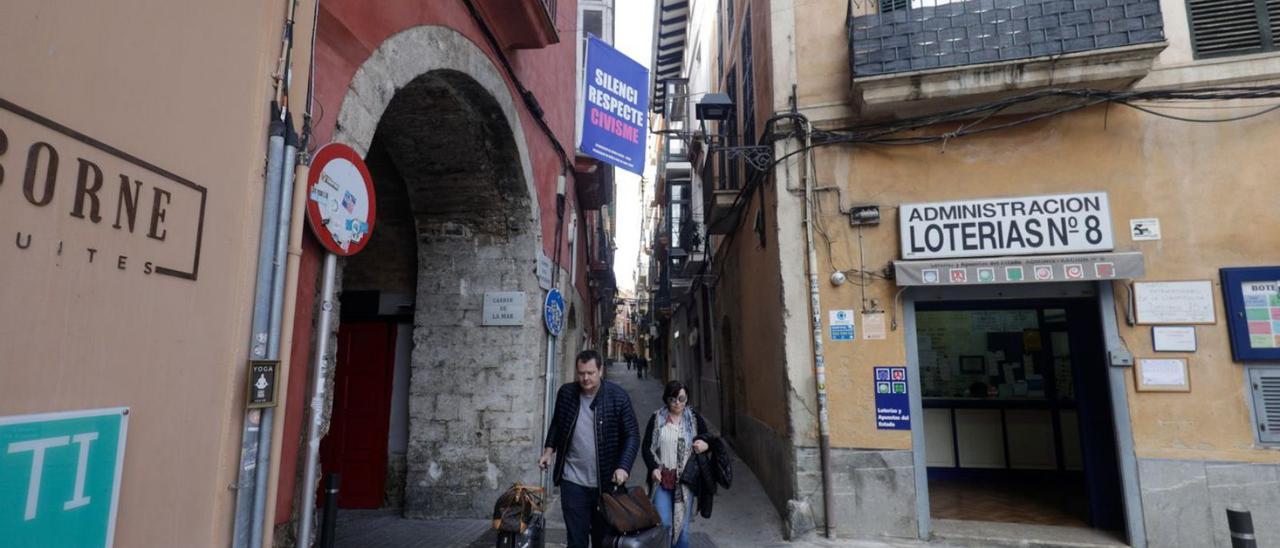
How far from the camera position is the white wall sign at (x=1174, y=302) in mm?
5520

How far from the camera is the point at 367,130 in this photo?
360 centimetres

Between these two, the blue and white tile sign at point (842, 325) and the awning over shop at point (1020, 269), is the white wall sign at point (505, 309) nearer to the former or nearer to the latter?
the blue and white tile sign at point (842, 325)

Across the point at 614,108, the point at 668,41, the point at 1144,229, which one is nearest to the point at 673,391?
the point at 614,108

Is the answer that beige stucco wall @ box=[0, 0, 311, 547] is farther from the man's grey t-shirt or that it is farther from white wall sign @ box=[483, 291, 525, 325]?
white wall sign @ box=[483, 291, 525, 325]

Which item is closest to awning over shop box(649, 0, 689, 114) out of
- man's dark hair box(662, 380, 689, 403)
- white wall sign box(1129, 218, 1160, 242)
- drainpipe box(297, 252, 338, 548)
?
white wall sign box(1129, 218, 1160, 242)

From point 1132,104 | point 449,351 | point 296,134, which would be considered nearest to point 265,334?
point 296,134

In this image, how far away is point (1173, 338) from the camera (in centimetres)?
555

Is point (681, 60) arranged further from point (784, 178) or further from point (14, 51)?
point (14, 51)

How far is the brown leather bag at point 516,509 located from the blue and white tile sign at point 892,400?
11.9 ft

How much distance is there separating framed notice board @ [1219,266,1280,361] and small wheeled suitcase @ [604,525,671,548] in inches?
213

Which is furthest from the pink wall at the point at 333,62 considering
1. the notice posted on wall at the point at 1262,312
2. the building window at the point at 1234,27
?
the notice posted on wall at the point at 1262,312

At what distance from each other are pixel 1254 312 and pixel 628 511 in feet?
18.9

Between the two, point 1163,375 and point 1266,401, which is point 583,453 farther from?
point 1266,401

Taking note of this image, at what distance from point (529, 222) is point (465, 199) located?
0.73m
